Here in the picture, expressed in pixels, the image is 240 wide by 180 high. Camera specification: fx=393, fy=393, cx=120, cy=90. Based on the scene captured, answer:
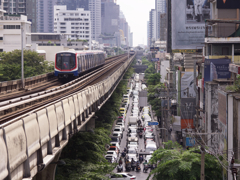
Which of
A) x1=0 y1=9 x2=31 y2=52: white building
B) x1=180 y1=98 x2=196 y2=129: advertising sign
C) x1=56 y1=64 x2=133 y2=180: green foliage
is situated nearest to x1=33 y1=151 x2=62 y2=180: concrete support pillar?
x1=56 y1=64 x2=133 y2=180: green foliage

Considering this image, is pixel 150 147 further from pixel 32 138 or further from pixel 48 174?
pixel 32 138

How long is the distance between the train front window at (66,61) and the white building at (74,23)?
134306 mm

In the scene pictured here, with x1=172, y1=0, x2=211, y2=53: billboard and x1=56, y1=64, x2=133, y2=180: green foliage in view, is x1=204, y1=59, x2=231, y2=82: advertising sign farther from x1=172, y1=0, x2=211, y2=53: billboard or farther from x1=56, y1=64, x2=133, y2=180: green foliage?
x1=172, y1=0, x2=211, y2=53: billboard

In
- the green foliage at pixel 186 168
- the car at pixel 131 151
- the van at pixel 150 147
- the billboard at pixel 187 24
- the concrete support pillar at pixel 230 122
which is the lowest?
the car at pixel 131 151

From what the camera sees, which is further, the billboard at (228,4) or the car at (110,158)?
the billboard at (228,4)

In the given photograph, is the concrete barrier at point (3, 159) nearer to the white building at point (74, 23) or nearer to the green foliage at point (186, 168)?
the green foliage at point (186, 168)

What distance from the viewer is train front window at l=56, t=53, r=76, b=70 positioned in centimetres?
3656

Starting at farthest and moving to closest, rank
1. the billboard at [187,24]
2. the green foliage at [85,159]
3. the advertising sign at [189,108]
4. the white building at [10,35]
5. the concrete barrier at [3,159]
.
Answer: the white building at [10,35]
the billboard at [187,24]
the advertising sign at [189,108]
the green foliage at [85,159]
the concrete barrier at [3,159]

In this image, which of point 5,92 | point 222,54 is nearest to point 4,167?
point 5,92

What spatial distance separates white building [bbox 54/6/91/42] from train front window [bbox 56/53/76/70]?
441 ft

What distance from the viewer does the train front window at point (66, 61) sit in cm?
3656

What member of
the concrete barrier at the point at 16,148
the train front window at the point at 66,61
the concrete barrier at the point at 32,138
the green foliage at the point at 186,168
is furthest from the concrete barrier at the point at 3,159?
the train front window at the point at 66,61

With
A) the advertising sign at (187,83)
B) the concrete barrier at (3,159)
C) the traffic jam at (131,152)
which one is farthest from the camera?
the advertising sign at (187,83)

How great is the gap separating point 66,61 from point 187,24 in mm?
16480
